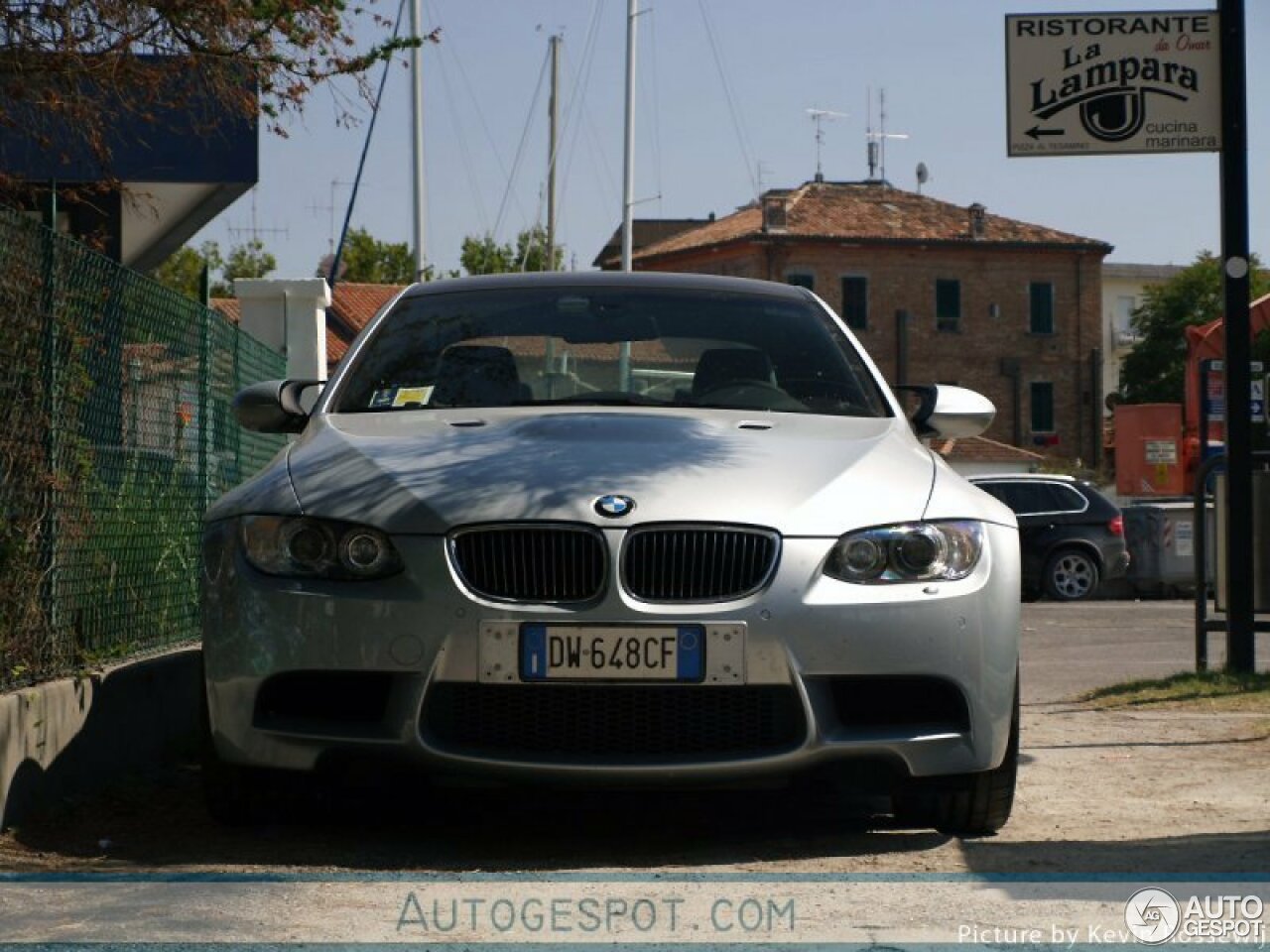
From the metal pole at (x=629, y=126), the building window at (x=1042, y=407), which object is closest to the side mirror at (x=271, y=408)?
the metal pole at (x=629, y=126)

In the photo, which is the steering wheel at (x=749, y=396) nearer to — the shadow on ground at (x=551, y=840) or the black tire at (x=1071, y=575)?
A: the shadow on ground at (x=551, y=840)

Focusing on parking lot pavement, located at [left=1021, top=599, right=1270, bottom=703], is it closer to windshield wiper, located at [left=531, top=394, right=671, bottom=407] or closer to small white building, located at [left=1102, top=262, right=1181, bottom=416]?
windshield wiper, located at [left=531, top=394, right=671, bottom=407]

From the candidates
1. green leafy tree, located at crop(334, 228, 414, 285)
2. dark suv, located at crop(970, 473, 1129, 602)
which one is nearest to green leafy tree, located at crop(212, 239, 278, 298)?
green leafy tree, located at crop(334, 228, 414, 285)

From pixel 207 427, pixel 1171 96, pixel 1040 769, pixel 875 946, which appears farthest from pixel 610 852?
pixel 1171 96

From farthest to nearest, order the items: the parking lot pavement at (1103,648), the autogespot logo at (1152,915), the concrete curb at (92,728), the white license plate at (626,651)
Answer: the parking lot pavement at (1103,648)
the concrete curb at (92,728)
the white license plate at (626,651)
the autogespot logo at (1152,915)

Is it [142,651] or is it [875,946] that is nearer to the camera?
[875,946]

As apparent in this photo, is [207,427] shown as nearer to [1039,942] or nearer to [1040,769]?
[1040,769]

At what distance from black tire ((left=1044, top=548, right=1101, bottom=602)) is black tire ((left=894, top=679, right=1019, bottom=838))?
20.7 meters

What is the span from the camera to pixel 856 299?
76375 millimetres

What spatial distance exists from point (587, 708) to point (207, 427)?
490 cm

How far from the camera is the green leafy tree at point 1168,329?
8138 cm

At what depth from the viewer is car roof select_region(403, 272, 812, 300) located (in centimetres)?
746

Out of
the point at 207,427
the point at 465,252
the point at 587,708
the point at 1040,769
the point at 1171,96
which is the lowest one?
the point at 1040,769

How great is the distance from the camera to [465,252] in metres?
77.1
